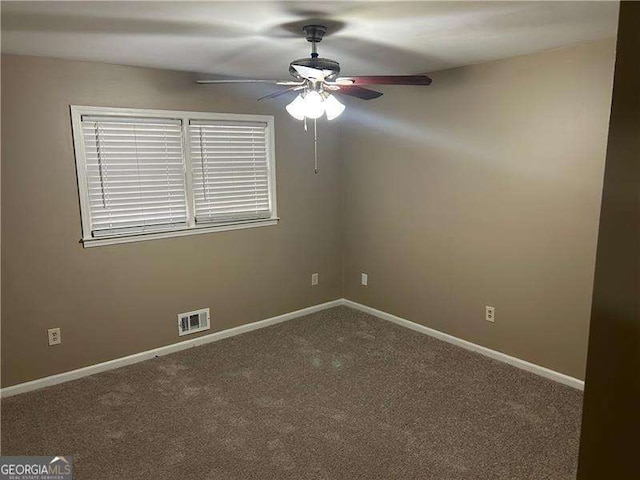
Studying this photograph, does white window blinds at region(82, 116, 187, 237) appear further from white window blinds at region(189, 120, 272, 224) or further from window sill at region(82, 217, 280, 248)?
white window blinds at region(189, 120, 272, 224)

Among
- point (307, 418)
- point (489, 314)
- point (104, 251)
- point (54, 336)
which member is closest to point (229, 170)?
point (104, 251)

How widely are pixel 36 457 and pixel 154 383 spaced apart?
2.90 ft

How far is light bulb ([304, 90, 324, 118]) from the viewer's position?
2408mm

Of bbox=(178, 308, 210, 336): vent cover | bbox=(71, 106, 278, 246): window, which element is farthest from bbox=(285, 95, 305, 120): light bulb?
bbox=(178, 308, 210, 336): vent cover

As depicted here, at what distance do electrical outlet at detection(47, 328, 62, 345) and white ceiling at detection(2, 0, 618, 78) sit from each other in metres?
1.85

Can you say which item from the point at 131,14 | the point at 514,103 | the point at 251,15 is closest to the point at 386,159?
the point at 514,103

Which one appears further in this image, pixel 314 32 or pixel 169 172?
pixel 169 172

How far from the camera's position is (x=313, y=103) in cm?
243

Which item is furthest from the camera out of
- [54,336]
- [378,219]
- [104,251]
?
[378,219]

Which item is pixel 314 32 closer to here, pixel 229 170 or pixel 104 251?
pixel 229 170

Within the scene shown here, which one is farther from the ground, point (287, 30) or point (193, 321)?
point (287, 30)

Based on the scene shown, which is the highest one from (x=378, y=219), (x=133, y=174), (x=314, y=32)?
(x=314, y=32)

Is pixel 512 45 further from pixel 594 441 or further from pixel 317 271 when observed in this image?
pixel 317 271

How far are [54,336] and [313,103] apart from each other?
246 cm
